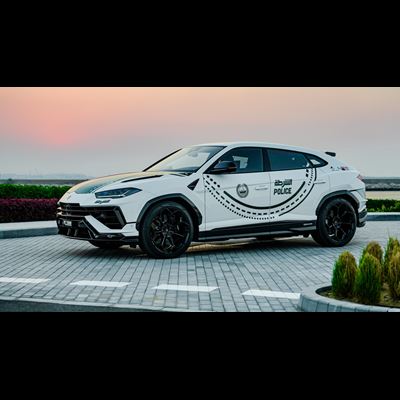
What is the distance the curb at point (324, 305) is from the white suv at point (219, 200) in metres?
4.14

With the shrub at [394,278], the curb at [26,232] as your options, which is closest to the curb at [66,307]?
the shrub at [394,278]

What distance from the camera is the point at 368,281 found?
7.10m

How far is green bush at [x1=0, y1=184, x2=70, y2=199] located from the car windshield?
9.42 meters

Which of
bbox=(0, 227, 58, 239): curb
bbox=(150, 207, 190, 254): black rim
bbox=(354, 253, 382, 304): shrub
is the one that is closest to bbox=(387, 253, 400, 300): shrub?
bbox=(354, 253, 382, 304): shrub

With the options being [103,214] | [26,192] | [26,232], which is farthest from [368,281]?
[26,192]

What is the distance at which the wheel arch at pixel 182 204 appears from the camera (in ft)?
37.2

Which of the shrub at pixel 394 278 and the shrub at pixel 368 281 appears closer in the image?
the shrub at pixel 368 281

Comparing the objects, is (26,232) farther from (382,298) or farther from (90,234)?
(382,298)

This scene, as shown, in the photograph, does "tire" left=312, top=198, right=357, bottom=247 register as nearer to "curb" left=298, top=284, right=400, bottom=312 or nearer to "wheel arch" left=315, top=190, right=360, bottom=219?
"wheel arch" left=315, top=190, right=360, bottom=219

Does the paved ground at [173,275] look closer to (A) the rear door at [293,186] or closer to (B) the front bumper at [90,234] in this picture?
(B) the front bumper at [90,234]

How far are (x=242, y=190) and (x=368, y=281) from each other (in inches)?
204
